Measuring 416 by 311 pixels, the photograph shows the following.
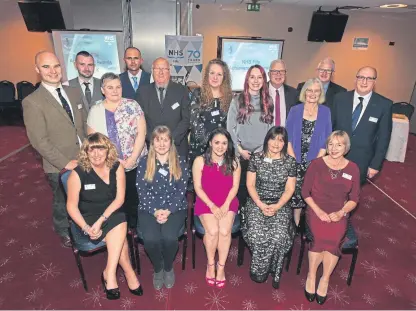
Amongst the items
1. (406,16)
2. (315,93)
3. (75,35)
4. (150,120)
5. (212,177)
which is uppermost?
(406,16)

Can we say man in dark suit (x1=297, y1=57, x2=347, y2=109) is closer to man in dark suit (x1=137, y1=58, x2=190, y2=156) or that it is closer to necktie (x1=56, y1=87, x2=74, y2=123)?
man in dark suit (x1=137, y1=58, x2=190, y2=156)

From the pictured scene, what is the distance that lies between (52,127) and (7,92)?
6.20 m

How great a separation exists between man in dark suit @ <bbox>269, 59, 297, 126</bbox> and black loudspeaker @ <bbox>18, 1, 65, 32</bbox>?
525cm

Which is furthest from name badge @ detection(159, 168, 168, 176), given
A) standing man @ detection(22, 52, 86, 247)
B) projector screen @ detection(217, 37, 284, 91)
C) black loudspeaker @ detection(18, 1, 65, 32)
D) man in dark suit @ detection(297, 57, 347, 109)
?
black loudspeaker @ detection(18, 1, 65, 32)

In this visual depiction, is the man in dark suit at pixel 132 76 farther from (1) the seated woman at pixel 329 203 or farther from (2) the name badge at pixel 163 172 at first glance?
(1) the seated woman at pixel 329 203

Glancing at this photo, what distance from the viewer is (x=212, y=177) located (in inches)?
113

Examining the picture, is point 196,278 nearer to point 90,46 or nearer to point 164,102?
point 164,102

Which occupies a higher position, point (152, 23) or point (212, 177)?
point (152, 23)

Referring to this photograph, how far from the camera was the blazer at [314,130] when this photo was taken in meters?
3.03

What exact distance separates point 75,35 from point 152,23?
5.23 ft

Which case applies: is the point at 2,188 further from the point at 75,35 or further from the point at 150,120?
the point at 75,35

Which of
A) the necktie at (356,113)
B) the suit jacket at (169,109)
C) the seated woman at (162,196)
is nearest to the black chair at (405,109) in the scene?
the necktie at (356,113)

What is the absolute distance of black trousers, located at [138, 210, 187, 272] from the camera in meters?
2.64

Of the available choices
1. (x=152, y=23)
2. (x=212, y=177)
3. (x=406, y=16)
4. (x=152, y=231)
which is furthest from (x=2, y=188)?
(x=406, y=16)
